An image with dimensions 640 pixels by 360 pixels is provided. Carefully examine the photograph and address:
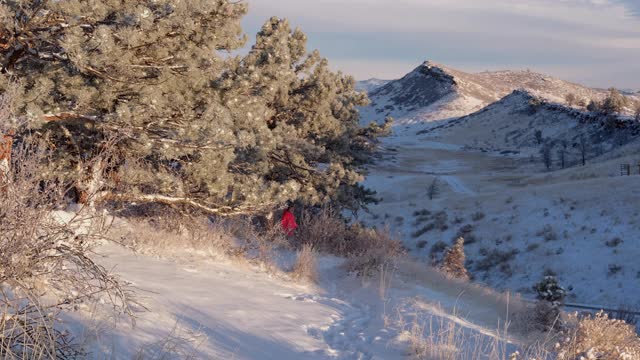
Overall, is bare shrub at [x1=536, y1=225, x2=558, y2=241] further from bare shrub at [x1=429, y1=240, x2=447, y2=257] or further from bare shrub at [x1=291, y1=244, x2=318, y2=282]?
bare shrub at [x1=291, y1=244, x2=318, y2=282]

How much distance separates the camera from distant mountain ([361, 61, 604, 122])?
383 feet

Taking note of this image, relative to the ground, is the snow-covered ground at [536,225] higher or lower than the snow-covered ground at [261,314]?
lower

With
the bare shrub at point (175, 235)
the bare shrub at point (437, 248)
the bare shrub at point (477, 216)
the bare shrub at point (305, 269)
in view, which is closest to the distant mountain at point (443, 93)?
the bare shrub at point (477, 216)

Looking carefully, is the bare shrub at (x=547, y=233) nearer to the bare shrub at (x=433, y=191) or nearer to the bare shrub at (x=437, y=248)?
the bare shrub at (x=437, y=248)

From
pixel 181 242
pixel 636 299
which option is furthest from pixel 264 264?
pixel 636 299

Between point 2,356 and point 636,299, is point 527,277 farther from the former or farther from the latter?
point 2,356

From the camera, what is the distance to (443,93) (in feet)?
413

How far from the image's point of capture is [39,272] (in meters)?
4.05

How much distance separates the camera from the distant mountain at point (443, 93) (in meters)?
117

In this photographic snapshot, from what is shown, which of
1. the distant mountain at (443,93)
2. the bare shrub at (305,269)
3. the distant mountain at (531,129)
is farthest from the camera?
the distant mountain at (443,93)

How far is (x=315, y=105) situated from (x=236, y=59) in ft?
13.5

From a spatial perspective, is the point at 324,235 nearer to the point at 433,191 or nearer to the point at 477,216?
the point at 477,216

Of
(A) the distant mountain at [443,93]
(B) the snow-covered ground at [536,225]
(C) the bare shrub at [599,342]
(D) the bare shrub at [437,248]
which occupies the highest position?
(A) the distant mountain at [443,93]

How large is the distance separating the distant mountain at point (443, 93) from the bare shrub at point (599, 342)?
105m
